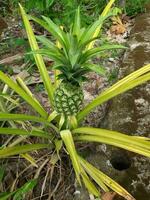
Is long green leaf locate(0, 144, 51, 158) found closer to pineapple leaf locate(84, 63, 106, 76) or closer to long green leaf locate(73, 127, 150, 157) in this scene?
long green leaf locate(73, 127, 150, 157)

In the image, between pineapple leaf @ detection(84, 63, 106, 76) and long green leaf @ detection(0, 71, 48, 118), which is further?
long green leaf @ detection(0, 71, 48, 118)

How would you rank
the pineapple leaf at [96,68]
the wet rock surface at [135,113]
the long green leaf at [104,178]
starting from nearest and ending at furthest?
the pineapple leaf at [96,68]
the long green leaf at [104,178]
the wet rock surface at [135,113]

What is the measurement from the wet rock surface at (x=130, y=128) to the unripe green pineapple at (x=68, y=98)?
391mm

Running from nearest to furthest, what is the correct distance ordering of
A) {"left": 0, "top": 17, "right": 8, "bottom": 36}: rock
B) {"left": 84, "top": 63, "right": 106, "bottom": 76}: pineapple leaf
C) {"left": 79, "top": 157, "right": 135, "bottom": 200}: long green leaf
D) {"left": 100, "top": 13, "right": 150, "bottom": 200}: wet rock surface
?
{"left": 84, "top": 63, "right": 106, "bottom": 76}: pineapple leaf, {"left": 79, "top": 157, "right": 135, "bottom": 200}: long green leaf, {"left": 100, "top": 13, "right": 150, "bottom": 200}: wet rock surface, {"left": 0, "top": 17, "right": 8, "bottom": 36}: rock

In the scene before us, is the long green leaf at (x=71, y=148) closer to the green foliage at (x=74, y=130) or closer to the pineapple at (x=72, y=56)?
the green foliage at (x=74, y=130)

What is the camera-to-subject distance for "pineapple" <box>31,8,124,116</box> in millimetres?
1864

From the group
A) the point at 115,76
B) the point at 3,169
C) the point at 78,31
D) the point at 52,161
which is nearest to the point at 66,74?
the point at 78,31

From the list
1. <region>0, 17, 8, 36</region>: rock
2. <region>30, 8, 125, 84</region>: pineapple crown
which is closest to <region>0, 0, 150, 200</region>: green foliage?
<region>30, 8, 125, 84</region>: pineapple crown

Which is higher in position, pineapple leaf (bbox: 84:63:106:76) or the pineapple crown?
the pineapple crown

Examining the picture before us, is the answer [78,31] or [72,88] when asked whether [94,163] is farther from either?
[78,31]

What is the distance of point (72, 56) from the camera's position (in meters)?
1.87

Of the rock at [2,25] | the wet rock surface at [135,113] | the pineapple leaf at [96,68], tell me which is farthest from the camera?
the rock at [2,25]

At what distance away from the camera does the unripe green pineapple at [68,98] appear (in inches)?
78.2

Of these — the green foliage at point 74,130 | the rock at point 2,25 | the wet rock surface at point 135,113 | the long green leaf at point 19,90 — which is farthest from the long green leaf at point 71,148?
the rock at point 2,25
